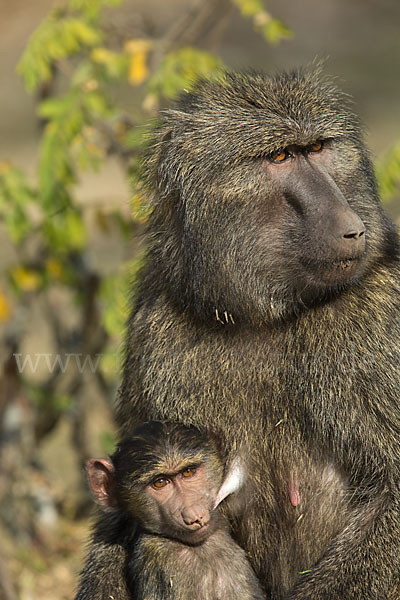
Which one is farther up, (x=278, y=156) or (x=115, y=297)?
(x=278, y=156)

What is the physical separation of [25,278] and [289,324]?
2.63 metres

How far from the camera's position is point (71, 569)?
6.02 metres

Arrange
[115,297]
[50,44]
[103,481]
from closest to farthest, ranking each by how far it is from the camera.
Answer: [103,481] → [50,44] → [115,297]

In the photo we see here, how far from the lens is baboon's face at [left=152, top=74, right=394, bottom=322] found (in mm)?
3014

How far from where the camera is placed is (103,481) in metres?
3.38

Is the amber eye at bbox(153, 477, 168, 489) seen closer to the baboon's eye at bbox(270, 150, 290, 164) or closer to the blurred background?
the blurred background

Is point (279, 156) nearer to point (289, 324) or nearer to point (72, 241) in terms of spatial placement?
point (289, 324)

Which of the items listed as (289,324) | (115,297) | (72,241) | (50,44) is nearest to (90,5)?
(50,44)

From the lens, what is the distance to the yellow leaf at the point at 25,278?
5.46 meters

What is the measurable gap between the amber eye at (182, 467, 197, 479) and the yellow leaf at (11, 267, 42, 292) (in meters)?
2.51

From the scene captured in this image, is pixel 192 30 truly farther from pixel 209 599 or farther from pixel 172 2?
pixel 172 2

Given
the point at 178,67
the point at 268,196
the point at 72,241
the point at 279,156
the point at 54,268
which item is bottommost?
the point at 54,268

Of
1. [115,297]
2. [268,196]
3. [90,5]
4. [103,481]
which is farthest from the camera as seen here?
[115,297]

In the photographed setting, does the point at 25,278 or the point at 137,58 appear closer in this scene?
the point at 137,58
